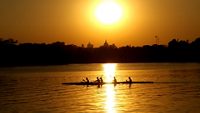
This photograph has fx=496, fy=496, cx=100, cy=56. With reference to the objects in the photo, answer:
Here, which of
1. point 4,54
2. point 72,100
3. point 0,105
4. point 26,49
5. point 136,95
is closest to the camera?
point 0,105

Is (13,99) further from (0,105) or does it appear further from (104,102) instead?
(104,102)

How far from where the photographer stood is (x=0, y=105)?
4919 cm

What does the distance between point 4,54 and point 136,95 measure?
132520mm

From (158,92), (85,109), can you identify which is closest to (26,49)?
(158,92)

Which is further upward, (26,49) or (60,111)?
(26,49)

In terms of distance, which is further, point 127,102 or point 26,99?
point 26,99

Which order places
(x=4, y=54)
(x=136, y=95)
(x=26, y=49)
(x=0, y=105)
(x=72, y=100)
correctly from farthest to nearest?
(x=26, y=49), (x=4, y=54), (x=136, y=95), (x=72, y=100), (x=0, y=105)

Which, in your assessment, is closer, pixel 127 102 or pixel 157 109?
A: pixel 157 109

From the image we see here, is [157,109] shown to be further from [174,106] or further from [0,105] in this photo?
[0,105]

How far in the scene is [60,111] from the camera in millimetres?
43969

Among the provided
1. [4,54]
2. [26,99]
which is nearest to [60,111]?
[26,99]

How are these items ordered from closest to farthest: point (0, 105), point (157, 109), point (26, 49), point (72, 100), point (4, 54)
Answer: point (157, 109) < point (0, 105) < point (72, 100) < point (4, 54) < point (26, 49)

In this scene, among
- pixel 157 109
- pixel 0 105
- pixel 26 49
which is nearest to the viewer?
pixel 157 109

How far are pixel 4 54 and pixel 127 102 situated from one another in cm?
13970
